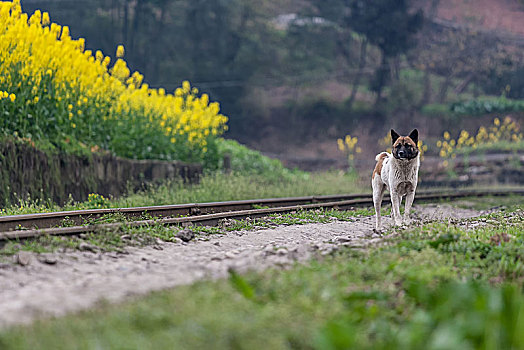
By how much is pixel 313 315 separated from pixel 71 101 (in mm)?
11297

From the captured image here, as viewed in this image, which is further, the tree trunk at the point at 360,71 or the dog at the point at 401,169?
the tree trunk at the point at 360,71

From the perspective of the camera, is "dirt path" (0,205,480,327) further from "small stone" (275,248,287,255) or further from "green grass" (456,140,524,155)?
"green grass" (456,140,524,155)

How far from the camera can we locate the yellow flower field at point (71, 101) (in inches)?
474

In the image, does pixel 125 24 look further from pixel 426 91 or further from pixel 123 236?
pixel 123 236

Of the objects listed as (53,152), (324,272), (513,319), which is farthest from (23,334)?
(53,152)

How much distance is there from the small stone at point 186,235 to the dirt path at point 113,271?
0.70ft

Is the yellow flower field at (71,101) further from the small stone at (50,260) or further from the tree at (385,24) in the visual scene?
the tree at (385,24)

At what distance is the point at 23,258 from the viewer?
18.5ft

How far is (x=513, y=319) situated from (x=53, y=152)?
10563 millimetres

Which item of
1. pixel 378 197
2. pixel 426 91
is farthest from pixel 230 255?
pixel 426 91

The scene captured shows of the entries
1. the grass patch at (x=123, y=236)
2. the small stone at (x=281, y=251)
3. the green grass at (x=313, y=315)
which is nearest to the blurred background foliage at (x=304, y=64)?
Answer: the grass patch at (x=123, y=236)

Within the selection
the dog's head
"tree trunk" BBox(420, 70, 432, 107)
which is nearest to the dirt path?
the dog's head

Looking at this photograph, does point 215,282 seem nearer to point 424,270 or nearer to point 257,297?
point 257,297

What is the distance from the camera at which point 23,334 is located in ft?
11.0
